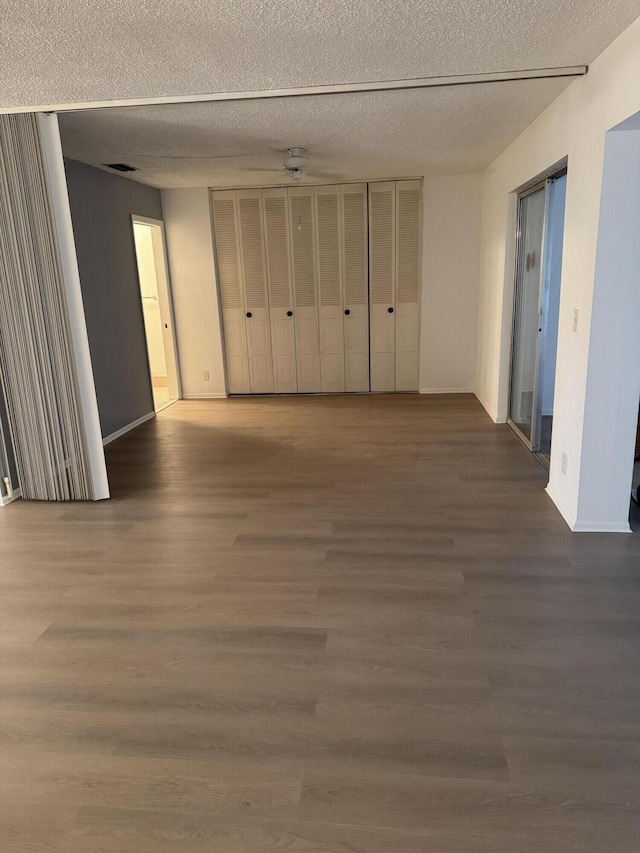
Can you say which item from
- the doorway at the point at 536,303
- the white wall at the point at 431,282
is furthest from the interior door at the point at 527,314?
the white wall at the point at 431,282

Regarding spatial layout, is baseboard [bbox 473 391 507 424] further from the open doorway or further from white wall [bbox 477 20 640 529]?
the open doorway

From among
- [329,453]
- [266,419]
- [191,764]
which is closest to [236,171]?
[266,419]

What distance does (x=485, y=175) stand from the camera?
21.7 ft

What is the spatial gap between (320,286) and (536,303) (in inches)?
119

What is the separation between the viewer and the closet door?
23.1 ft

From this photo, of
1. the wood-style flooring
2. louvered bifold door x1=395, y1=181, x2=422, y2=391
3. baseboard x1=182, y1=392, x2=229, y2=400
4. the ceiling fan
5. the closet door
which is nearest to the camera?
the wood-style flooring

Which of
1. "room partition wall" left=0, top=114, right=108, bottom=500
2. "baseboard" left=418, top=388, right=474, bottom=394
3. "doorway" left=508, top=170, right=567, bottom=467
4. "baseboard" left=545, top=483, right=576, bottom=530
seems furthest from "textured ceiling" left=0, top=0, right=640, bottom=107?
"baseboard" left=418, top=388, right=474, bottom=394

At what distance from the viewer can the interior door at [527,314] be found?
4.80m

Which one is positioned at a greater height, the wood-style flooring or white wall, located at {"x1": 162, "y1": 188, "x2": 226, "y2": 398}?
white wall, located at {"x1": 162, "y1": 188, "x2": 226, "y2": 398}

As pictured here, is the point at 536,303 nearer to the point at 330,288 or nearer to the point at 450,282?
the point at 450,282

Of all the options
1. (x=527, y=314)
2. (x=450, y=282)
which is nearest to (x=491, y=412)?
(x=527, y=314)

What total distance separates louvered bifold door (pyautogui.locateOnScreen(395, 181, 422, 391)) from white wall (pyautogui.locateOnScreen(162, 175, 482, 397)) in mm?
109

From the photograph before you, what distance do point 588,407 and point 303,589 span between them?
1875mm

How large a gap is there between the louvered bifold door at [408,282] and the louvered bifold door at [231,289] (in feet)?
6.30
